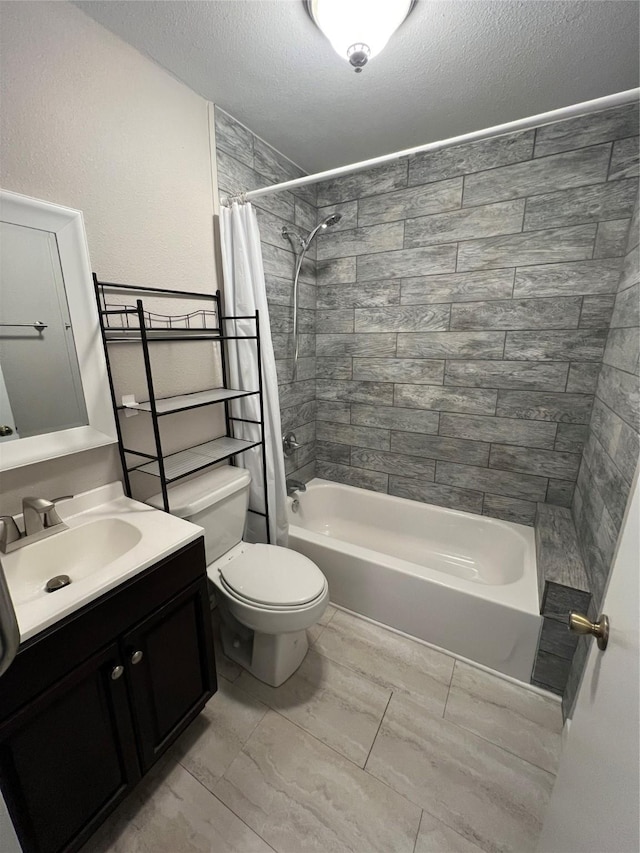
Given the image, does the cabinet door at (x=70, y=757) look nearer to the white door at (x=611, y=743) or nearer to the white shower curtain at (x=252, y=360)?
the white shower curtain at (x=252, y=360)

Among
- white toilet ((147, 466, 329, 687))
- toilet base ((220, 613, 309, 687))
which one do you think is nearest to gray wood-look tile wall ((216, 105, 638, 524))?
white toilet ((147, 466, 329, 687))

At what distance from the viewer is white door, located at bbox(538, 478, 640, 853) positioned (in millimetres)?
471

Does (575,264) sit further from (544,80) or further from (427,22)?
(427,22)

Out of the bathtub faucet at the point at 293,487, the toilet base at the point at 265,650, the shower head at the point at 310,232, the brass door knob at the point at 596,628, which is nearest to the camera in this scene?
the brass door knob at the point at 596,628

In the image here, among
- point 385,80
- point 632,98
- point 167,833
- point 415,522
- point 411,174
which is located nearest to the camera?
point 632,98

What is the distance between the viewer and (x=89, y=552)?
47.5 inches

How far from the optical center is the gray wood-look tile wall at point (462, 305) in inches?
65.8

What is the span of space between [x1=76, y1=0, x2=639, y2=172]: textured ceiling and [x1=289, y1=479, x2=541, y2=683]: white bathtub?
82.6 inches

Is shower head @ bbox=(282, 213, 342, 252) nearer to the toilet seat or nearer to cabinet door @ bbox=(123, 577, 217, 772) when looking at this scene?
the toilet seat

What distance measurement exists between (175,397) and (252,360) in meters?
0.40

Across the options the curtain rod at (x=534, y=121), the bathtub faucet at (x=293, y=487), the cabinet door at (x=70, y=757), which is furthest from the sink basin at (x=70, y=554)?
the curtain rod at (x=534, y=121)

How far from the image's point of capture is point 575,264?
1.71 metres

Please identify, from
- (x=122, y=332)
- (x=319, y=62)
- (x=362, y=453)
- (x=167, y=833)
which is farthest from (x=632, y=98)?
(x=167, y=833)

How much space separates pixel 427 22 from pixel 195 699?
8.14 ft
